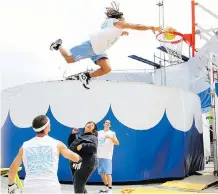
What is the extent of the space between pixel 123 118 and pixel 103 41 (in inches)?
153

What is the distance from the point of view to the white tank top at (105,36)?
4223mm

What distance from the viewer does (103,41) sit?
4.29m

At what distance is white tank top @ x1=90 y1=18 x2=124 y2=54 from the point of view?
422cm

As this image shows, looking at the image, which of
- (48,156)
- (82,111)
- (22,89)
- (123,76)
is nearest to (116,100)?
(82,111)

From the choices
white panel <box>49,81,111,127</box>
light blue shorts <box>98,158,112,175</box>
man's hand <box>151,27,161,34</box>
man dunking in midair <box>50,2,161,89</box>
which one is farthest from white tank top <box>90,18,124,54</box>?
white panel <box>49,81,111,127</box>

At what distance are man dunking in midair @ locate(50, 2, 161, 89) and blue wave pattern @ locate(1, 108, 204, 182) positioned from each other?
3.47 m

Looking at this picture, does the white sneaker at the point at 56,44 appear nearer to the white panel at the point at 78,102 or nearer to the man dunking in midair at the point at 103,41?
the man dunking in midair at the point at 103,41

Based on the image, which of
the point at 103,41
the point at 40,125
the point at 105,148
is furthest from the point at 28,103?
the point at 40,125

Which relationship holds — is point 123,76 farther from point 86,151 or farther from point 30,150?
point 30,150

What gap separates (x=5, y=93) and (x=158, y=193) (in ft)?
16.8

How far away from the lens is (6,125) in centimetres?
888

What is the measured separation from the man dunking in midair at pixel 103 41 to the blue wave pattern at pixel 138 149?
3.47 m

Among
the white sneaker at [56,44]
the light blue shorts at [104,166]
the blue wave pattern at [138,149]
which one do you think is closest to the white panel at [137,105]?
the blue wave pattern at [138,149]

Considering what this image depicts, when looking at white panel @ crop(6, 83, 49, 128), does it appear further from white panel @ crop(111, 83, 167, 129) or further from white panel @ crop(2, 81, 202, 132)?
white panel @ crop(111, 83, 167, 129)
